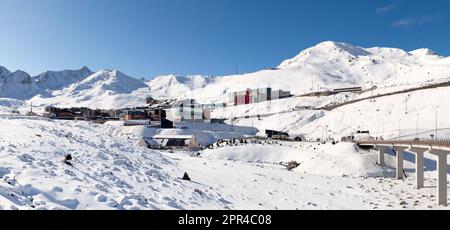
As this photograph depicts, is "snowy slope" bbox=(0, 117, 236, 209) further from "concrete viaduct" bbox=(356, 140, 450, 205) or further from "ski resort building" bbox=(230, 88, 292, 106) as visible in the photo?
"ski resort building" bbox=(230, 88, 292, 106)

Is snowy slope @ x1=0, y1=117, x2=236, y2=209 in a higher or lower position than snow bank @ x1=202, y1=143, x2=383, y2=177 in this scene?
higher

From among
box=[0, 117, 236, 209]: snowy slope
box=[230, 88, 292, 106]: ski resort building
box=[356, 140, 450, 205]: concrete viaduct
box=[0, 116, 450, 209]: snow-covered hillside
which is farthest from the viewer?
box=[230, 88, 292, 106]: ski resort building

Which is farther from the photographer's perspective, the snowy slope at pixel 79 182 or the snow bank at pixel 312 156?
the snow bank at pixel 312 156

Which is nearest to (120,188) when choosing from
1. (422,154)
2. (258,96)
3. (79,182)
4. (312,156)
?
(79,182)

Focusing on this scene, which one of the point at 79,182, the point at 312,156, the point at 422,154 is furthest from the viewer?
the point at 312,156

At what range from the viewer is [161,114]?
119 metres

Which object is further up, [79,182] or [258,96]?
[258,96]

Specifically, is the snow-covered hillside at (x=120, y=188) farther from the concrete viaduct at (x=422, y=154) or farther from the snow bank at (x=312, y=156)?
the snow bank at (x=312, y=156)

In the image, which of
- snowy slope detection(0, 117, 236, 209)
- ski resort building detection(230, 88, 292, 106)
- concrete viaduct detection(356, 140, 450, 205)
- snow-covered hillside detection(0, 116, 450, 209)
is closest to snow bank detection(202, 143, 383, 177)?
concrete viaduct detection(356, 140, 450, 205)

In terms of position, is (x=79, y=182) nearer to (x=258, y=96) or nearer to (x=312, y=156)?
(x=312, y=156)

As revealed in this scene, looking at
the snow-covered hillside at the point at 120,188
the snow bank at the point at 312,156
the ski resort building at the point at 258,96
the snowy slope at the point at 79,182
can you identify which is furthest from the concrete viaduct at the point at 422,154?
the ski resort building at the point at 258,96
